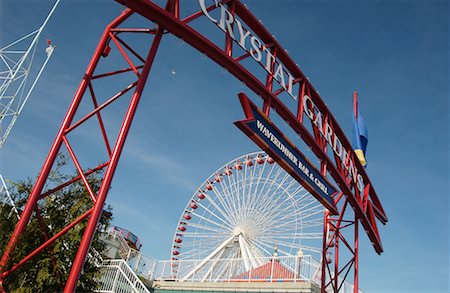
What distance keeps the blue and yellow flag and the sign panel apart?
5.54 m

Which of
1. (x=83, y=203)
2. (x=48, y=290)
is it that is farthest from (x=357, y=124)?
(x=48, y=290)

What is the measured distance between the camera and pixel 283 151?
10281mm

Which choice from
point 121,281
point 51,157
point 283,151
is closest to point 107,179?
point 51,157

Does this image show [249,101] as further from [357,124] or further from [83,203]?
[357,124]

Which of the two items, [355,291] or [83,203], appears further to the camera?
[355,291]

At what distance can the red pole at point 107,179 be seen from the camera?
581 cm

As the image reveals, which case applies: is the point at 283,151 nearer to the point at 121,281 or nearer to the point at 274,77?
the point at 274,77

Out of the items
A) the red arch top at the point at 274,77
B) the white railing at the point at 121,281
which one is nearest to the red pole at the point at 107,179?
the red arch top at the point at 274,77

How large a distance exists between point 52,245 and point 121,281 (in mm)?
7941

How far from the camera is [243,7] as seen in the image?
10.5 m

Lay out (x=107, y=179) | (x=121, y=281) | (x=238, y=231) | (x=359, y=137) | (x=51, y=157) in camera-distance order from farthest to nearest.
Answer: (x=238, y=231), (x=359, y=137), (x=121, y=281), (x=51, y=157), (x=107, y=179)

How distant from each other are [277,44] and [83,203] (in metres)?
7.19

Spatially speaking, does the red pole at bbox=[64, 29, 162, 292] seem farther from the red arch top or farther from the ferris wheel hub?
the ferris wheel hub

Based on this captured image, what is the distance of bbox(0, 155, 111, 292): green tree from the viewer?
20.4ft
